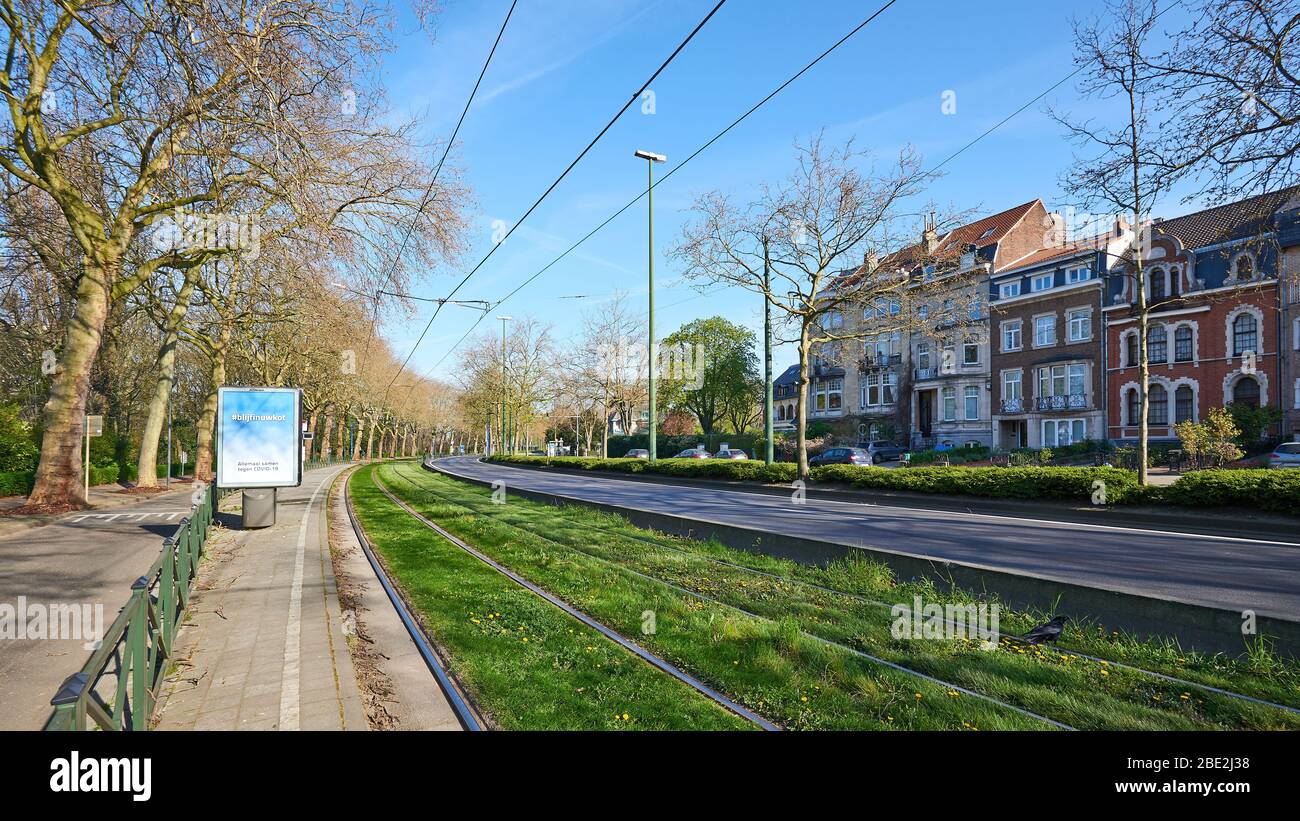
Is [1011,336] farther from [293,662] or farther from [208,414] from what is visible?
[293,662]

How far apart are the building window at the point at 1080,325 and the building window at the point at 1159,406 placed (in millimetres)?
4885

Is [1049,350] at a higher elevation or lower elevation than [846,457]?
higher

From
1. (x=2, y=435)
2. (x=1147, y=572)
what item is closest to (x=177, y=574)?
(x=1147, y=572)

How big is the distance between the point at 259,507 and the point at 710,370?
186 ft

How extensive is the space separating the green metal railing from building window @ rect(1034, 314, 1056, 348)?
4846 cm

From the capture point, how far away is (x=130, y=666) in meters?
4.02

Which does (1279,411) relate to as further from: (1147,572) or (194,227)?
(194,227)

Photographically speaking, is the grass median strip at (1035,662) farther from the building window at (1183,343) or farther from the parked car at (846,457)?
the building window at (1183,343)

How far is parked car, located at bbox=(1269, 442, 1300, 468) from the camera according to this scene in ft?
87.4

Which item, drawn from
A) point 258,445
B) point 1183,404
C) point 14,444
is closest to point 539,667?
point 258,445

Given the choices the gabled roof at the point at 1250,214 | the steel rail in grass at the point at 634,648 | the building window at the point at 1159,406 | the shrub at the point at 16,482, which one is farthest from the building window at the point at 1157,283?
the shrub at the point at 16,482

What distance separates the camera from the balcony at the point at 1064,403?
4141 centimetres

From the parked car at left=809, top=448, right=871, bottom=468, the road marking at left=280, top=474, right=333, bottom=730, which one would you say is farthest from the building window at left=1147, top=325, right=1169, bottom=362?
the road marking at left=280, top=474, right=333, bottom=730
